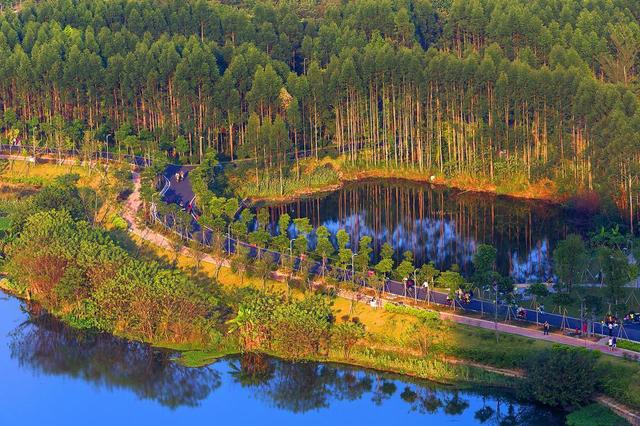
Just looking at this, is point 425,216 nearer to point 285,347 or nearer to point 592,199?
point 592,199

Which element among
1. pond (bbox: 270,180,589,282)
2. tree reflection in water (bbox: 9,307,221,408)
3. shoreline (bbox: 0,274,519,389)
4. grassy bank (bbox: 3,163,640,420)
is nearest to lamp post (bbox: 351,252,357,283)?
grassy bank (bbox: 3,163,640,420)

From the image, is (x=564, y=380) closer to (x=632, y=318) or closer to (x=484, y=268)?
(x=632, y=318)

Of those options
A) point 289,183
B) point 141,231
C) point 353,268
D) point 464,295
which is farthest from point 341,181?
point 464,295

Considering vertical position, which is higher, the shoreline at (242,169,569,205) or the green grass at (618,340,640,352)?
the shoreline at (242,169,569,205)

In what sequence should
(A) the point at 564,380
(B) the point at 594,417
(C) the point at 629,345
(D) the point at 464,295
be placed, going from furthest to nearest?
(D) the point at 464,295, (C) the point at 629,345, (A) the point at 564,380, (B) the point at 594,417

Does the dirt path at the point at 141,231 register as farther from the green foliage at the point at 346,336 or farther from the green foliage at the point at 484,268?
the green foliage at the point at 484,268

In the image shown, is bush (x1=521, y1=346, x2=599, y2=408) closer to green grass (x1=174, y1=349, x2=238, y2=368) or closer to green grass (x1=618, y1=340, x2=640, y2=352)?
green grass (x1=618, y1=340, x2=640, y2=352)

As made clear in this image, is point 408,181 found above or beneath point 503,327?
above
